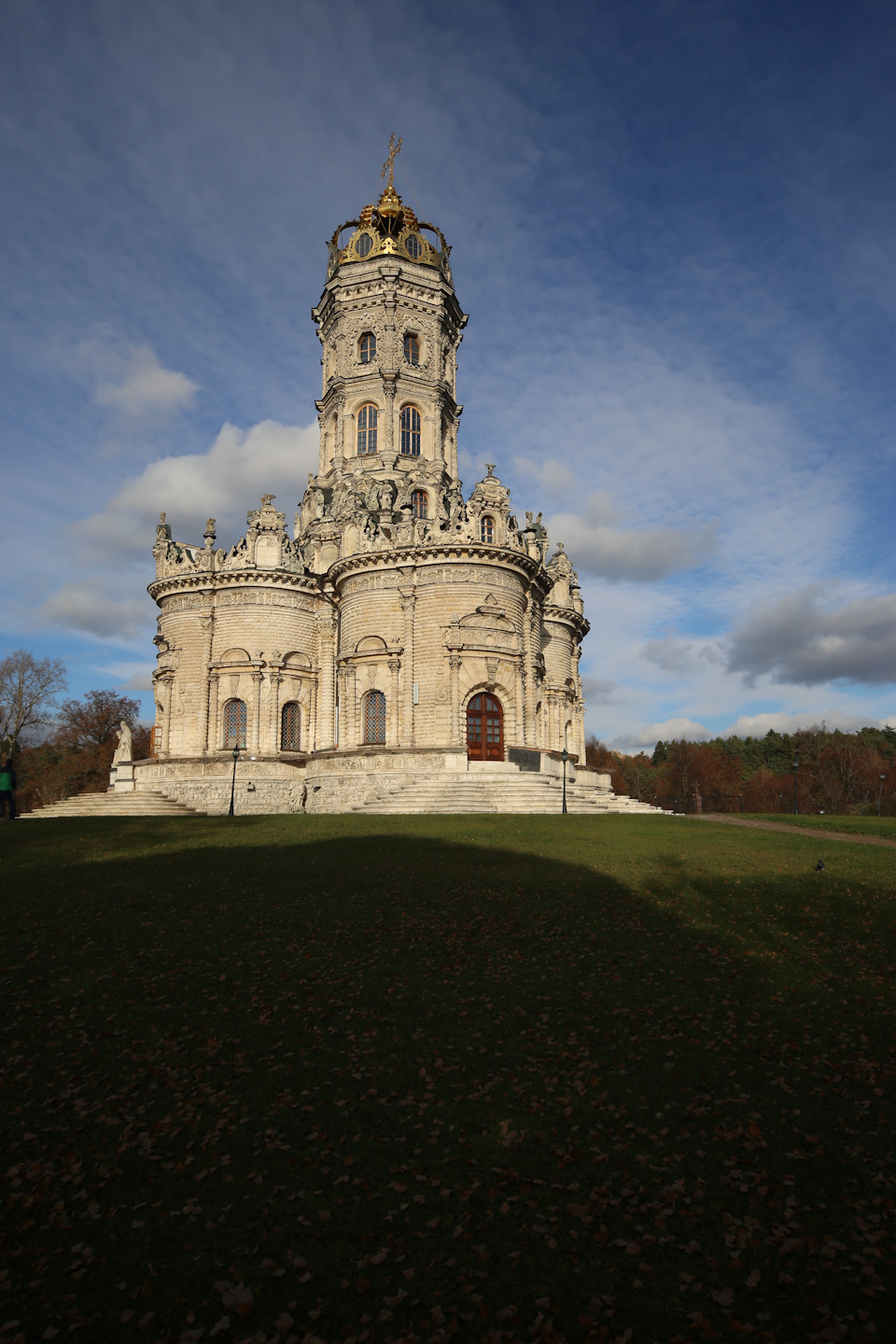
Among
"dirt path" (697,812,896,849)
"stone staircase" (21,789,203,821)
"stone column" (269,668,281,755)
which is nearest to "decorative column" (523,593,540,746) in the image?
"dirt path" (697,812,896,849)

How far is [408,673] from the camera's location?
38.6 metres

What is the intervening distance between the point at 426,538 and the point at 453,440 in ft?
51.0

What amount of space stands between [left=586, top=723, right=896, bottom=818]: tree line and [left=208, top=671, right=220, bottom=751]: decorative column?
4267 centimetres

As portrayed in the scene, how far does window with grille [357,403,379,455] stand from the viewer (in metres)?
49.7

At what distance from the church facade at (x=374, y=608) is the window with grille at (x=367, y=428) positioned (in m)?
0.12

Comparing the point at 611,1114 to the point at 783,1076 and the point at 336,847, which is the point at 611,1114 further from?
the point at 336,847

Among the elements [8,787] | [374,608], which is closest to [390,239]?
[374,608]

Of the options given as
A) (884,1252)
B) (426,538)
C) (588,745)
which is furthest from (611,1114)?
(588,745)

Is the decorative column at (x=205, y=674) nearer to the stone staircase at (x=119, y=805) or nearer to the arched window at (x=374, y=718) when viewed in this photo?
the stone staircase at (x=119, y=805)

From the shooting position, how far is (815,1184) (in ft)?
20.9

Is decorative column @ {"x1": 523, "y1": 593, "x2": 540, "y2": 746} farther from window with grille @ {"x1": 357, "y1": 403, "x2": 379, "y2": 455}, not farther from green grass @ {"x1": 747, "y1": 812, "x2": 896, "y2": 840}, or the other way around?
window with grille @ {"x1": 357, "y1": 403, "x2": 379, "y2": 455}

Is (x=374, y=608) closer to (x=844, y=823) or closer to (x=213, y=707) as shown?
(x=213, y=707)

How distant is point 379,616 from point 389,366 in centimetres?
1876

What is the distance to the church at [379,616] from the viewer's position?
124 ft
